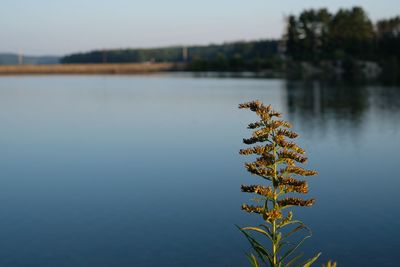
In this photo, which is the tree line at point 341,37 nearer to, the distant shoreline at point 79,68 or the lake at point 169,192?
the distant shoreline at point 79,68

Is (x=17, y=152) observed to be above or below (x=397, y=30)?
below

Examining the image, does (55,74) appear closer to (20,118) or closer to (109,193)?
(20,118)

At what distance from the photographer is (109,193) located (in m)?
21.0

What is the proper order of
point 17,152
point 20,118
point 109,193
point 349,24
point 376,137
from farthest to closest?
point 349,24
point 20,118
point 376,137
point 17,152
point 109,193

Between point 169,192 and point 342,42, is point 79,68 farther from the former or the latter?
point 169,192

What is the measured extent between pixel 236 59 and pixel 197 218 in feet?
570

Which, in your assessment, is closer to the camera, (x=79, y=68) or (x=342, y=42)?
(x=342, y=42)

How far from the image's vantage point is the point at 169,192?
2108cm

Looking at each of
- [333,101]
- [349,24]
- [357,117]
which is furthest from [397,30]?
[357,117]

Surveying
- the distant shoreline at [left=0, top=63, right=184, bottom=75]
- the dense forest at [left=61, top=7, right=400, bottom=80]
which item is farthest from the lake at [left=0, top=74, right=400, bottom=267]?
the distant shoreline at [left=0, top=63, right=184, bottom=75]

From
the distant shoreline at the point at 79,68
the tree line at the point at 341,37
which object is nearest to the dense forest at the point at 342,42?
the tree line at the point at 341,37

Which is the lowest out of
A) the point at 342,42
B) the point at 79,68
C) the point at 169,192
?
the point at 169,192

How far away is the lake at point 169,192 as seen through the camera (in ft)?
48.7

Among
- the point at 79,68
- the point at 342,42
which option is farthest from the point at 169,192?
the point at 79,68
